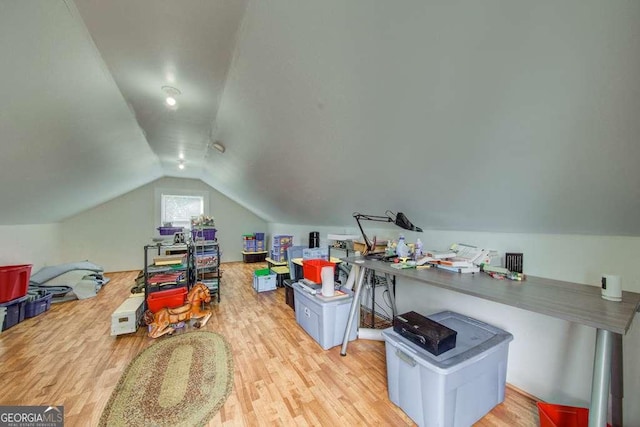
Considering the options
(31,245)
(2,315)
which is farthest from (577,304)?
(31,245)

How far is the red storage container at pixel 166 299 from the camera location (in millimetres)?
2535

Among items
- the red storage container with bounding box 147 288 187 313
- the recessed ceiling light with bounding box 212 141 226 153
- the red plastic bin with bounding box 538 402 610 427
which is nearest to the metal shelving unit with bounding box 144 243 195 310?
the red storage container with bounding box 147 288 187 313

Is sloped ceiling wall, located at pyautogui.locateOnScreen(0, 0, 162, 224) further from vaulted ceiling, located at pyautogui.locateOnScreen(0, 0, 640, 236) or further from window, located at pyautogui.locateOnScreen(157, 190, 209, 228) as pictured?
window, located at pyautogui.locateOnScreen(157, 190, 209, 228)

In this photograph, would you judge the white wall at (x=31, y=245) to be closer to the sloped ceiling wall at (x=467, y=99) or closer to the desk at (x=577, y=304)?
the sloped ceiling wall at (x=467, y=99)

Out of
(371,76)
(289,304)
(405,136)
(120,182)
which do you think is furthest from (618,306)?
(120,182)

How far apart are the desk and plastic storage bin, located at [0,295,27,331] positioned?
13.2 feet

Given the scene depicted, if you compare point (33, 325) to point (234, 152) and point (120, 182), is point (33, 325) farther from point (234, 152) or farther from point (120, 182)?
point (234, 152)

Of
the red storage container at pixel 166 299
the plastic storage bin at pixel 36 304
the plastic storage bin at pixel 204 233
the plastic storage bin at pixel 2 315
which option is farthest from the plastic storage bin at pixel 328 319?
the plastic storage bin at pixel 36 304

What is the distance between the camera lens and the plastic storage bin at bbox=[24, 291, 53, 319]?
9.00 ft

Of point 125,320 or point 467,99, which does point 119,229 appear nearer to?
point 125,320

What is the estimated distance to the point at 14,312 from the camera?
2.57 metres

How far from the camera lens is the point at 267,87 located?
1.62 meters

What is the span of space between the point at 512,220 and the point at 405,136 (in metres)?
0.98
